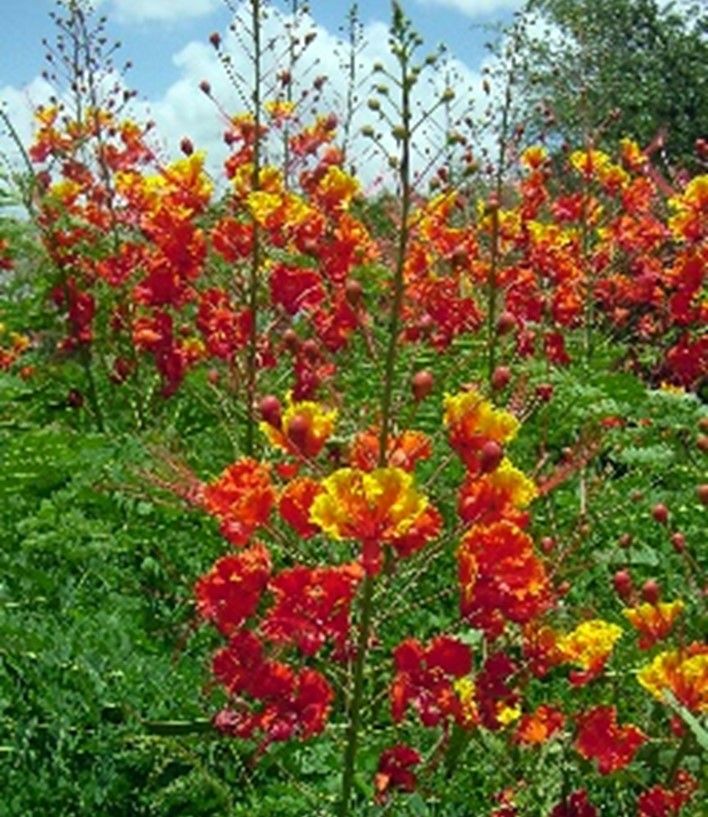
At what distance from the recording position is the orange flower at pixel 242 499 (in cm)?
217

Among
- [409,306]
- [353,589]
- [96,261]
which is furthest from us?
[96,261]

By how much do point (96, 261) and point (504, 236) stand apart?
155cm

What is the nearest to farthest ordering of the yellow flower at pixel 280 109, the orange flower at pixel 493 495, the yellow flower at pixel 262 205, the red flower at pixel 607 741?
the orange flower at pixel 493 495 → the red flower at pixel 607 741 → the yellow flower at pixel 262 205 → the yellow flower at pixel 280 109

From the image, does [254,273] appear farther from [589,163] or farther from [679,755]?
[589,163]

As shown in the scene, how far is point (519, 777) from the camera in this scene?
2.69 metres

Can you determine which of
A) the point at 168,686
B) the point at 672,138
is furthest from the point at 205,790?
the point at 672,138

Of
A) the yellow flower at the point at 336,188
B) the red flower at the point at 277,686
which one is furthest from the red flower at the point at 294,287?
the red flower at the point at 277,686

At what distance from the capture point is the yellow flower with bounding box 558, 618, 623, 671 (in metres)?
2.59

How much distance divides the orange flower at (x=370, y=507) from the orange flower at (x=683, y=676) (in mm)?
635

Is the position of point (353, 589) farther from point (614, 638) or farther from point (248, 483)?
point (614, 638)

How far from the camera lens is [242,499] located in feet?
7.13

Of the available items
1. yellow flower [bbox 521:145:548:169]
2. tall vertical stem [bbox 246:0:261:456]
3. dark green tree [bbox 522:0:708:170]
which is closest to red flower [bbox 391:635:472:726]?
tall vertical stem [bbox 246:0:261:456]

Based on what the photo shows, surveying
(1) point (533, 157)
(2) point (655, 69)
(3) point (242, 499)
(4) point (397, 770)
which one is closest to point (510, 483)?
(3) point (242, 499)

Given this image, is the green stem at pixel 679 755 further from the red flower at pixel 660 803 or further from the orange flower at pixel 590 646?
the orange flower at pixel 590 646
